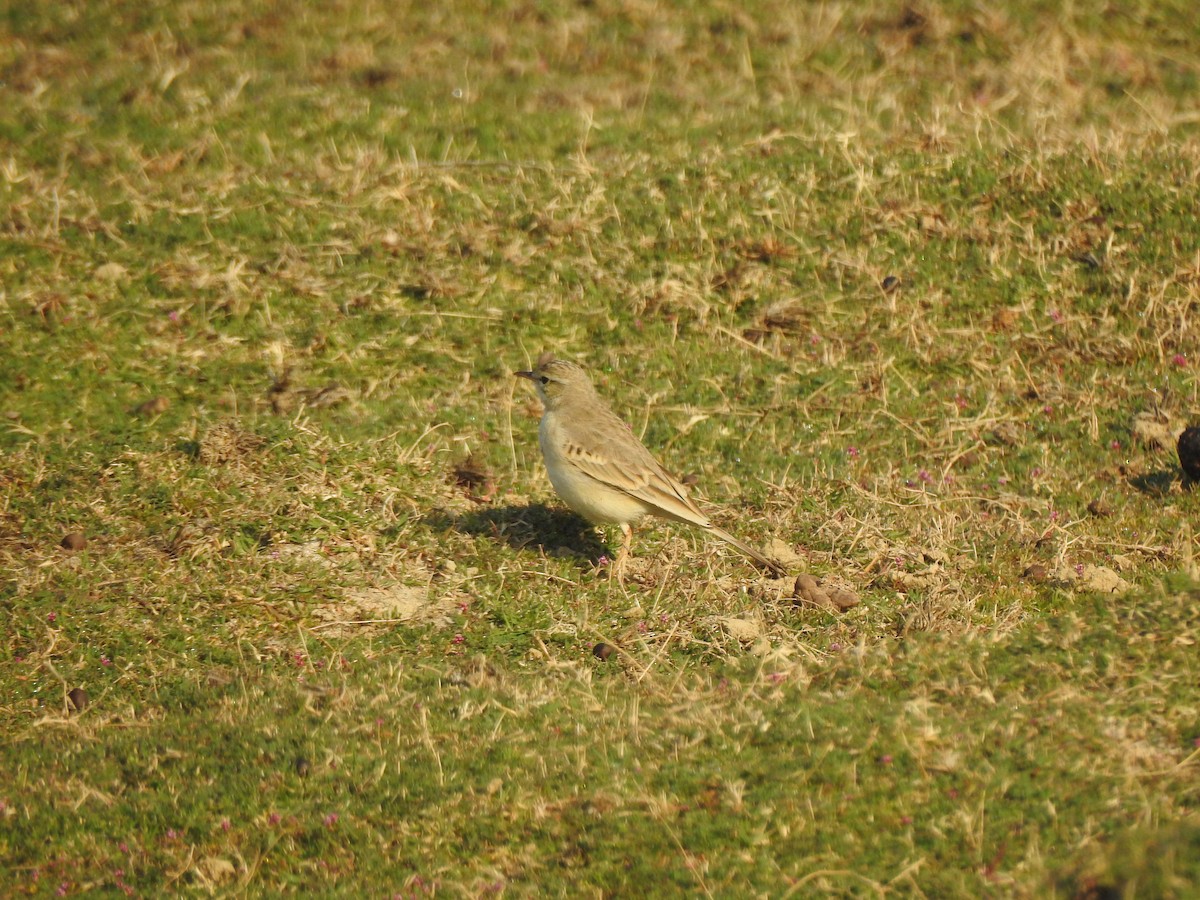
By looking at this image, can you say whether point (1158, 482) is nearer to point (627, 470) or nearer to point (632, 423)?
point (632, 423)

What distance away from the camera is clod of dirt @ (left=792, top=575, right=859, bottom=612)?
8.47 meters

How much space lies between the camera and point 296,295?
11.5 m

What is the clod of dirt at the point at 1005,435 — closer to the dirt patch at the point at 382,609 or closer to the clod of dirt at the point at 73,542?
the dirt patch at the point at 382,609

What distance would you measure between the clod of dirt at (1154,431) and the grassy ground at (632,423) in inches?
1.2

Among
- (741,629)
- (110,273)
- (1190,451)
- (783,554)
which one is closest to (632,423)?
(783,554)

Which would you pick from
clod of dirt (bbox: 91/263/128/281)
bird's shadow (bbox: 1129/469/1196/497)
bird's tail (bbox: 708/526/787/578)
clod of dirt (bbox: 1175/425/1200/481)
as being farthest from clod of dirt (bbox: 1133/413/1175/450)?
clod of dirt (bbox: 91/263/128/281)

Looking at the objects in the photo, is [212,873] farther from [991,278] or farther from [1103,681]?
[991,278]

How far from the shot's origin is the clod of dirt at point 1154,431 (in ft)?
33.6

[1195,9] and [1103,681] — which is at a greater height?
[1195,9]

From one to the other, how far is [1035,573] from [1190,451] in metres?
1.62

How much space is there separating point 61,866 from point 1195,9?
50.4 feet

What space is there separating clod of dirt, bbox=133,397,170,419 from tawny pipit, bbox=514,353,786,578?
9.21 ft

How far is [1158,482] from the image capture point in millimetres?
9914

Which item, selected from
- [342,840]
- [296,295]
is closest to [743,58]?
[296,295]
